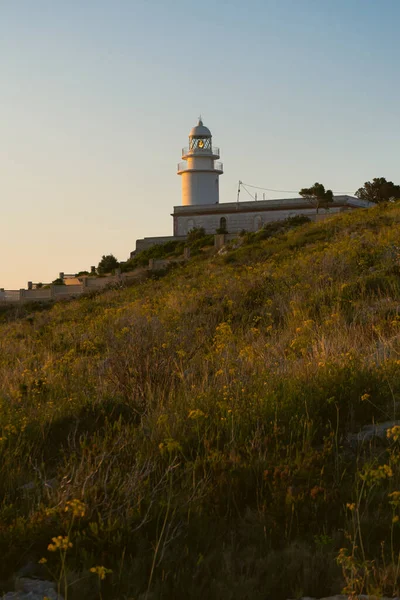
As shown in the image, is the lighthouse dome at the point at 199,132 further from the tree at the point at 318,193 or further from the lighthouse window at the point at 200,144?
the tree at the point at 318,193

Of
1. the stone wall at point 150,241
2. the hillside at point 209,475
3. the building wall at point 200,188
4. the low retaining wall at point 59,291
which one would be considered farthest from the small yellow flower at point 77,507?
the building wall at point 200,188

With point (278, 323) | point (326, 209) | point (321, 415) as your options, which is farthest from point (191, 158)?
point (321, 415)

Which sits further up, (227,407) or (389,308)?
(389,308)

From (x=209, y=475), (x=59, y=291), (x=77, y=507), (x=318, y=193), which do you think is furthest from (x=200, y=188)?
(x=77, y=507)

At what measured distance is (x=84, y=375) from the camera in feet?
23.6

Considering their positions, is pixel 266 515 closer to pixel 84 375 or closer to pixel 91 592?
pixel 91 592

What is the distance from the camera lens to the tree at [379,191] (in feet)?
155

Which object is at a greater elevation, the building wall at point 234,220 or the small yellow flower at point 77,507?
the building wall at point 234,220

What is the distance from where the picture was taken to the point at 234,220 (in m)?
55.9

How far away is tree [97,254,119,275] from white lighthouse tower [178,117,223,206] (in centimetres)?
1097

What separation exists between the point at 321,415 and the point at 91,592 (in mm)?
2252

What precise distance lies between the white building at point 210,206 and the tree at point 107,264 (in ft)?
16.5

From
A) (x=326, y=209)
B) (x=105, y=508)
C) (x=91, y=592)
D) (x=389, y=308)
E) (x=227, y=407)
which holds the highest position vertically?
(x=326, y=209)

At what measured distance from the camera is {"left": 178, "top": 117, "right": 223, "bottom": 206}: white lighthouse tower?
58.7m
